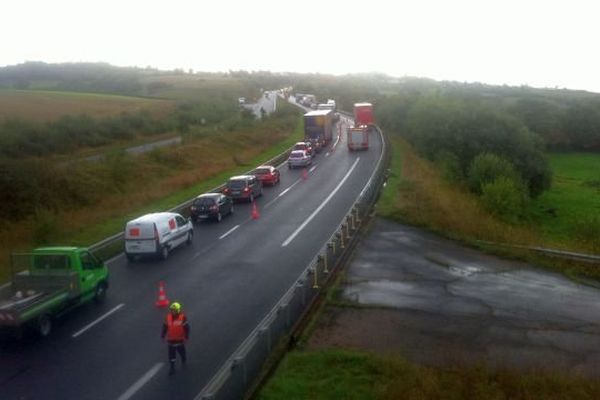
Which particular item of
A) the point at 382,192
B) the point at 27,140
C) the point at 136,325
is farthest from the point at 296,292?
the point at 27,140

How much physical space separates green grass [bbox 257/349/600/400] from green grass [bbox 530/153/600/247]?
25.8 meters

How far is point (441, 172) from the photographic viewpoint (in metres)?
47.0

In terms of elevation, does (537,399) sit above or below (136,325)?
above

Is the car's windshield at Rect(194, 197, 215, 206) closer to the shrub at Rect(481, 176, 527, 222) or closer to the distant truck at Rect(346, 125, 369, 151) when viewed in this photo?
the shrub at Rect(481, 176, 527, 222)

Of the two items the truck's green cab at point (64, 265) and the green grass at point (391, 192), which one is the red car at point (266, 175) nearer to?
the green grass at point (391, 192)

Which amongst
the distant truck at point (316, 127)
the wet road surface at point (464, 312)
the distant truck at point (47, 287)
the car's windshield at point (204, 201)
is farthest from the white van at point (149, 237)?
the distant truck at point (316, 127)

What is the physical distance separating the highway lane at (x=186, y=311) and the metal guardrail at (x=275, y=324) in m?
0.89

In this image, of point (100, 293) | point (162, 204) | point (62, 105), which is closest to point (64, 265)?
point (100, 293)

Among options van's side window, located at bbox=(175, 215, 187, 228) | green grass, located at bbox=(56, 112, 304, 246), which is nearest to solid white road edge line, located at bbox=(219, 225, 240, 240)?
van's side window, located at bbox=(175, 215, 187, 228)

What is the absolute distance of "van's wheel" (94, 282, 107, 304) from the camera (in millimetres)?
19827

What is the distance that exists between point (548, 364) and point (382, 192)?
22643 mm

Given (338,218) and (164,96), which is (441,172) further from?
(164,96)

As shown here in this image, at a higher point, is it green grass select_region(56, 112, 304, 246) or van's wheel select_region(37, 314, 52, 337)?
van's wheel select_region(37, 314, 52, 337)

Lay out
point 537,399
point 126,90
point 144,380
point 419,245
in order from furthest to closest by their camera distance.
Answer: point 126,90 < point 419,245 < point 144,380 < point 537,399
